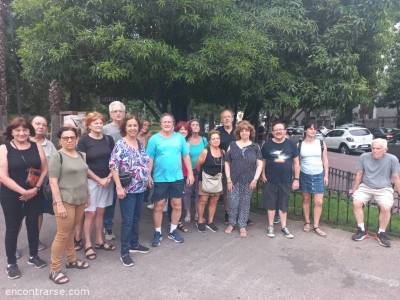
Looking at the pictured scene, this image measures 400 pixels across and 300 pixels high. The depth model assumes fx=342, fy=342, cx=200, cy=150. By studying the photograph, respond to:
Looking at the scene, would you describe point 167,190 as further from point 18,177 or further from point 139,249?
point 18,177

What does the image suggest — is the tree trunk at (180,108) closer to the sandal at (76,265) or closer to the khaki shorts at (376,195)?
the khaki shorts at (376,195)

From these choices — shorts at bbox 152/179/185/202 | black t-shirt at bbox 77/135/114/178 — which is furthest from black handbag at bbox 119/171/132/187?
shorts at bbox 152/179/185/202

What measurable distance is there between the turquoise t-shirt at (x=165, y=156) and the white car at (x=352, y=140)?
56.6 feet

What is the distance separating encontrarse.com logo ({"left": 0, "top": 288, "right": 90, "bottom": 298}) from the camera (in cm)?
327

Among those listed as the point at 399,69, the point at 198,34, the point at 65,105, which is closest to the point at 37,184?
the point at 198,34

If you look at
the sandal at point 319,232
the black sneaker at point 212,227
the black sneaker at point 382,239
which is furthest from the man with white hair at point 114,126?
the black sneaker at point 382,239

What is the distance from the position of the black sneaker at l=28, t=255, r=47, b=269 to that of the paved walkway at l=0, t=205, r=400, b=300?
0.21ft

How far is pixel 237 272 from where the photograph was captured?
3830 millimetres

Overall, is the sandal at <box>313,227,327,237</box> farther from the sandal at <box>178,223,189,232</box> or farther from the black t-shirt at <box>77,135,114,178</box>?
the black t-shirt at <box>77,135,114,178</box>

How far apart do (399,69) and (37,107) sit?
24805mm

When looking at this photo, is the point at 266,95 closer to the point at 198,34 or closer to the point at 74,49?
the point at 198,34

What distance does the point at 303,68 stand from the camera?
5.91 metres

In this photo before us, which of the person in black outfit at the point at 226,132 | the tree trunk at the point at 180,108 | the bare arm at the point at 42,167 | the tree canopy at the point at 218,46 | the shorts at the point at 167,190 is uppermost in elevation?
the tree canopy at the point at 218,46

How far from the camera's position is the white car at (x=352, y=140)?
63.1 ft
